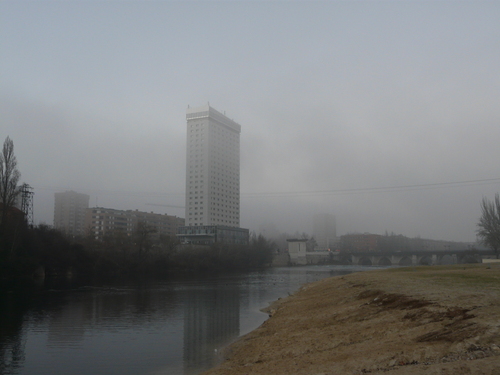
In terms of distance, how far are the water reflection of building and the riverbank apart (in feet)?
5.11

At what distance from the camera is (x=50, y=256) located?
84688 mm

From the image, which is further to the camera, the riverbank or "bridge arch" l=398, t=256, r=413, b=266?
"bridge arch" l=398, t=256, r=413, b=266

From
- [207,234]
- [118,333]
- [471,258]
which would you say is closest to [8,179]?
[118,333]

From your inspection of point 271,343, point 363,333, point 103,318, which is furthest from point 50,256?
point 363,333

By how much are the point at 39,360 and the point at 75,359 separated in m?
1.80

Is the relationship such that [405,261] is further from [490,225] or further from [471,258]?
[490,225]

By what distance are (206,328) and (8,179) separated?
62.0m

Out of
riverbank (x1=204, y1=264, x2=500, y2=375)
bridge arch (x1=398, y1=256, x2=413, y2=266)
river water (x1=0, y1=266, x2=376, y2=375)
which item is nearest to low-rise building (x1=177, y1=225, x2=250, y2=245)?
bridge arch (x1=398, y1=256, x2=413, y2=266)

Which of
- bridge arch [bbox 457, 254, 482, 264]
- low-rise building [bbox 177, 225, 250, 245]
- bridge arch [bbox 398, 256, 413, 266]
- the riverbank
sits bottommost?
bridge arch [bbox 398, 256, 413, 266]

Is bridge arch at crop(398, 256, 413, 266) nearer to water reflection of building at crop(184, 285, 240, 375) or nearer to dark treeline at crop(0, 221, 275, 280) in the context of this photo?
dark treeline at crop(0, 221, 275, 280)

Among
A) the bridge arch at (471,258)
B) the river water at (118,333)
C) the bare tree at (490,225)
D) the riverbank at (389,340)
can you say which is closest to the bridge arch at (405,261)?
the bridge arch at (471,258)

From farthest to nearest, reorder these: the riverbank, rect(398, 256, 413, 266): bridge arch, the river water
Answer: rect(398, 256, 413, 266): bridge arch, the river water, the riverbank

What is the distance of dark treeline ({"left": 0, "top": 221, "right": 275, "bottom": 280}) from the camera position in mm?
70562

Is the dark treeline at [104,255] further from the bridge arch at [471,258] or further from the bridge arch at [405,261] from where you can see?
the bridge arch at [471,258]
